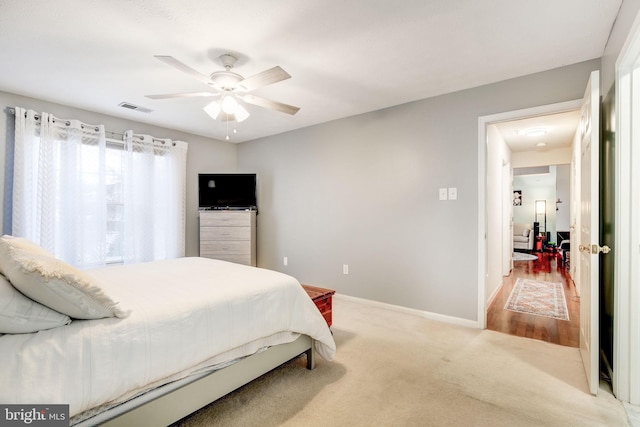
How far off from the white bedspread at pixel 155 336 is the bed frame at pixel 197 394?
0.22 feet

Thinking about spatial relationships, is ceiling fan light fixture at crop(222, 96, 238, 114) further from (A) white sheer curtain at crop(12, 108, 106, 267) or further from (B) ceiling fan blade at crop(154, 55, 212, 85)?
(A) white sheer curtain at crop(12, 108, 106, 267)

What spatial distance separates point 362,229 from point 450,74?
1875mm

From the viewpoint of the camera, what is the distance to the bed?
3.55 feet

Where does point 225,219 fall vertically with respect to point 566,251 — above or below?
above

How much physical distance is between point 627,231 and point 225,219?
13.7 feet

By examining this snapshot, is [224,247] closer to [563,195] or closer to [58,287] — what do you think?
[58,287]

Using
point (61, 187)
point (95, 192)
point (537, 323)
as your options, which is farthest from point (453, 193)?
point (61, 187)

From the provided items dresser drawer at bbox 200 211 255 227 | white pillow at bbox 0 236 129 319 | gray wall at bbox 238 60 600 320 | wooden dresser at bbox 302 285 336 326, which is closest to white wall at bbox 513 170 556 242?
gray wall at bbox 238 60 600 320

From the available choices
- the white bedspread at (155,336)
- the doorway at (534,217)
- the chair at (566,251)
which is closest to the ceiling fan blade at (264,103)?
the white bedspread at (155,336)

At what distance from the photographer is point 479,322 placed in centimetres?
290

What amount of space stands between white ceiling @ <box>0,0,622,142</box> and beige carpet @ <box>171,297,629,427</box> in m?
2.29

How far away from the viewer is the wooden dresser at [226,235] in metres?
4.49

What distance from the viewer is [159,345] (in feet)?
4.36

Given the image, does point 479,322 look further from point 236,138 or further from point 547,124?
point 236,138
